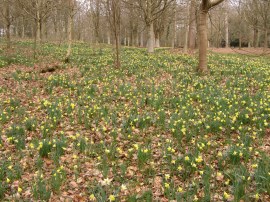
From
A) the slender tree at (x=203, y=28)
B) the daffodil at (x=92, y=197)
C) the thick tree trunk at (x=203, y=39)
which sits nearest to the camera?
the daffodil at (x=92, y=197)

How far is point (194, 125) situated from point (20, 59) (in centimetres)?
1203

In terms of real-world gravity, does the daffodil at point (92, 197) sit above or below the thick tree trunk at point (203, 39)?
below

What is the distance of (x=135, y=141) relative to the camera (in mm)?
5699

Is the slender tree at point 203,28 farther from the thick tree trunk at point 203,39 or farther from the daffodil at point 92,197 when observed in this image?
the daffodil at point 92,197

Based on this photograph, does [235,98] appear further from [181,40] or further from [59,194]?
[181,40]

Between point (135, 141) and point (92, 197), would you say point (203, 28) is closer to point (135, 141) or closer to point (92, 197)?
point (135, 141)

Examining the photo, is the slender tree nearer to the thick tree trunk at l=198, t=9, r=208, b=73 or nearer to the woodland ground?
the thick tree trunk at l=198, t=9, r=208, b=73

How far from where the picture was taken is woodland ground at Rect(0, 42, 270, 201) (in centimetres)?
401

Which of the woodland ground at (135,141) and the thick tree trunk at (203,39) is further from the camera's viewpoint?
the thick tree trunk at (203,39)

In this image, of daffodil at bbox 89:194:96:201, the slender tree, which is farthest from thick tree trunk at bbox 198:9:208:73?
daffodil at bbox 89:194:96:201

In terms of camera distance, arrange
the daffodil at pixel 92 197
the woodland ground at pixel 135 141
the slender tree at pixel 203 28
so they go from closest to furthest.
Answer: the daffodil at pixel 92 197
the woodland ground at pixel 135 141
the slender tree at pixel 203 28

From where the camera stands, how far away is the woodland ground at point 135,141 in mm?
4012

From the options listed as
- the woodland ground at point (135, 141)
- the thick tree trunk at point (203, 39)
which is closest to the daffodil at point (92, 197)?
the woodland ground at point (135, 141)

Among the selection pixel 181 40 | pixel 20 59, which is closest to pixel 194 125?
pixel 20 59
